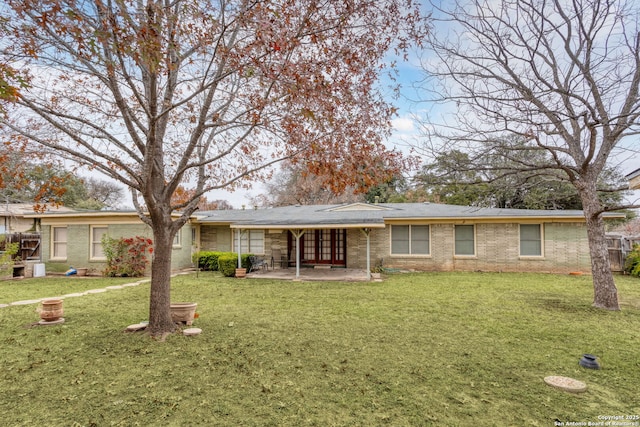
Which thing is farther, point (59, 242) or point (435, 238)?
point (435, 238)

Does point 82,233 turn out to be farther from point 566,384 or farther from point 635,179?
point 635,179

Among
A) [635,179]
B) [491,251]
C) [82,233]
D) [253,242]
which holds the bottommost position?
[491,251]

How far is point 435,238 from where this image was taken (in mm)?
14188

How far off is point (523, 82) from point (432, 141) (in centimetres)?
257

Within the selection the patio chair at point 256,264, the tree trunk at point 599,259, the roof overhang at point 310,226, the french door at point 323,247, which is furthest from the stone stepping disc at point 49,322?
the tree trunk at point 599,259

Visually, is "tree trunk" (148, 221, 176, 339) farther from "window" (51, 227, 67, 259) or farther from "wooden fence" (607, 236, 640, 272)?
"wooden fence" (607, 236, 640, 272)

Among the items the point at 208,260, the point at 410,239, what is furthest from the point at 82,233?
the point at 410,239

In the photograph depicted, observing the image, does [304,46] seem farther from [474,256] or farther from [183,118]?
[474,256]

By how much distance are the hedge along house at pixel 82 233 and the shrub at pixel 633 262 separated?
59.9 feet

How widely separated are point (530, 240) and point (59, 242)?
62.7ft

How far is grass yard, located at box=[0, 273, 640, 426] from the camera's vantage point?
3.16 m

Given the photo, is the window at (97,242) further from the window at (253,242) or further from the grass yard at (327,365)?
the grass yard at (327,365)

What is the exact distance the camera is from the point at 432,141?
7.12m

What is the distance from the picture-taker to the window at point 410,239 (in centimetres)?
1434
